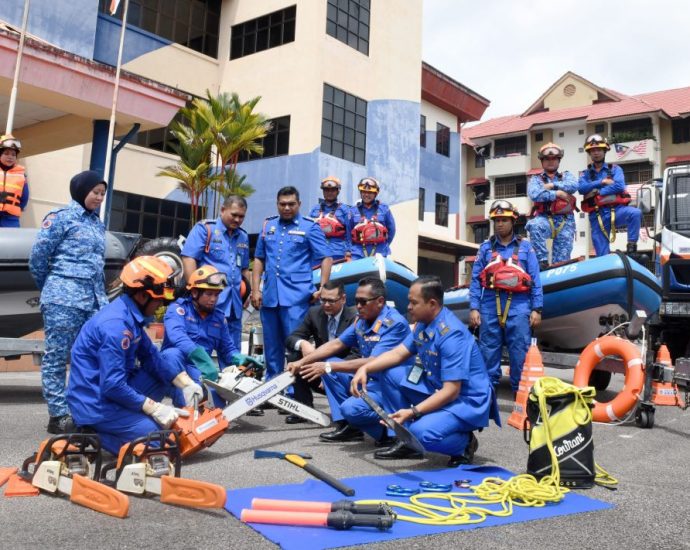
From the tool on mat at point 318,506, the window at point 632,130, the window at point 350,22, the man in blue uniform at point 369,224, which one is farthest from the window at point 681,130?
the tool on mat at point 318,506

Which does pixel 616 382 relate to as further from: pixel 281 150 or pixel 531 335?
pixel 281 150

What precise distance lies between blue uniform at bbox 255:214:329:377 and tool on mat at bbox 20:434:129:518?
2.54 meters

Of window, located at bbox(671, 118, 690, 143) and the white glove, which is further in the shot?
window, located at bbox(671, 118, 690, 143)

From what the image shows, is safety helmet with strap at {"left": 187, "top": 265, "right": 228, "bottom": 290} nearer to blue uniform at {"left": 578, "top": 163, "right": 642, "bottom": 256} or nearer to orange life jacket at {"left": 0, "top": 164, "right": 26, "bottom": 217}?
orange life jacket at {"left": 0, "top": 164, "right": 26, "bottom": 217}

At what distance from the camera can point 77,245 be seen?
13.7 ft

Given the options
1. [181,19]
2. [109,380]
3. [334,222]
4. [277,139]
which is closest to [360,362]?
[109,380]

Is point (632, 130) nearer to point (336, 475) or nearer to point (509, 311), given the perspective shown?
point (509, 311)

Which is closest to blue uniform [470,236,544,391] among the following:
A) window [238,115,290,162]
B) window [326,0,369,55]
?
window [238,115,290,162]

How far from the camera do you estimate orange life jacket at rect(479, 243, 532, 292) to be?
17.4 feet

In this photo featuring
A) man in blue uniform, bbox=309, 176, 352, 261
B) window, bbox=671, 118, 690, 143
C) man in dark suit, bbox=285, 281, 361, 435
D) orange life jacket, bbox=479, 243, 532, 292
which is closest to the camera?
man in dark suit, bbox=285, 281, 361, 435

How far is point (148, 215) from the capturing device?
1599 cm

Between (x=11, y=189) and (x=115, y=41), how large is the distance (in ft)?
Answer: 34.5

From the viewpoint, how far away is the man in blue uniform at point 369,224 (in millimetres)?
7117

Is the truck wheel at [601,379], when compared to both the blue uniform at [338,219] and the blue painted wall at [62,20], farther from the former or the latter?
the blue painted wall at [62,20]
